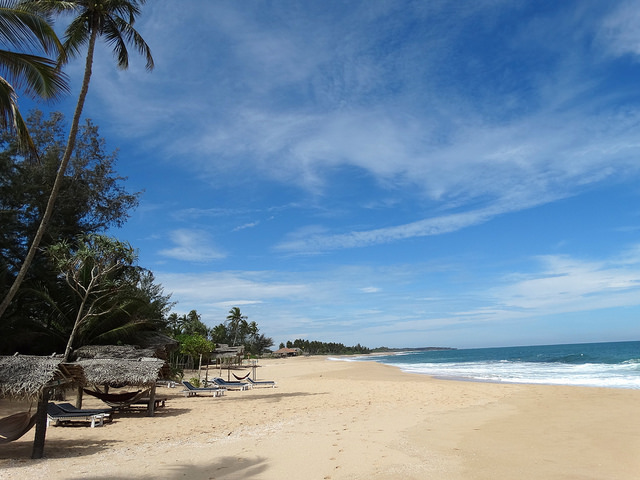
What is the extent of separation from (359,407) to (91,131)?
1519cm

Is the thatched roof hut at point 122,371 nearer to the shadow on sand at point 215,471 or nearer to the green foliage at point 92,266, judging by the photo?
the green foliage at point 92,266

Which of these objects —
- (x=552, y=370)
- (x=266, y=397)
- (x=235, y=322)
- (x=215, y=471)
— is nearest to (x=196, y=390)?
(x=266, y=397)

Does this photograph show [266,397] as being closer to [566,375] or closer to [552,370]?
[566,375]

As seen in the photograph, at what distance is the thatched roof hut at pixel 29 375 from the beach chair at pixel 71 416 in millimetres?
2590

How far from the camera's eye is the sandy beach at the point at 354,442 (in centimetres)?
611

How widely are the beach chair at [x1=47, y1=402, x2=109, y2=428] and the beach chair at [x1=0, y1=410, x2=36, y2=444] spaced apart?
2067 millimetres

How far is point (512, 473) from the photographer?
19.3 ft

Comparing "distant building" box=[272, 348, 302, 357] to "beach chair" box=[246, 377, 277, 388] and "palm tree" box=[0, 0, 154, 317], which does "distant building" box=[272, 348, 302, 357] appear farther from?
"palm tree" box=[0, 0, 154, 317]

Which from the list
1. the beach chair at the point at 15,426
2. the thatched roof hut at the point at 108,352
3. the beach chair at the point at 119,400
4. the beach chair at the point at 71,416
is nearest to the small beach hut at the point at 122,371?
the beach chair at the point at 71,416

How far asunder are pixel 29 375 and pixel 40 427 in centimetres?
87

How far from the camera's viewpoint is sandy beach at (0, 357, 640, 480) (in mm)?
6113

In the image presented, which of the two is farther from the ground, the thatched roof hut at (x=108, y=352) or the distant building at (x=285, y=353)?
the distant building at (x=285, y=353)

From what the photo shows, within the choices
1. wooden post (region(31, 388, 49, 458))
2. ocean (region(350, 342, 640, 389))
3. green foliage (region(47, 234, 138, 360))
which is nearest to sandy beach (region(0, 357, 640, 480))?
wooden post (region(31, 388, 49, 458))

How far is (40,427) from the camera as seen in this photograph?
7.30 m
